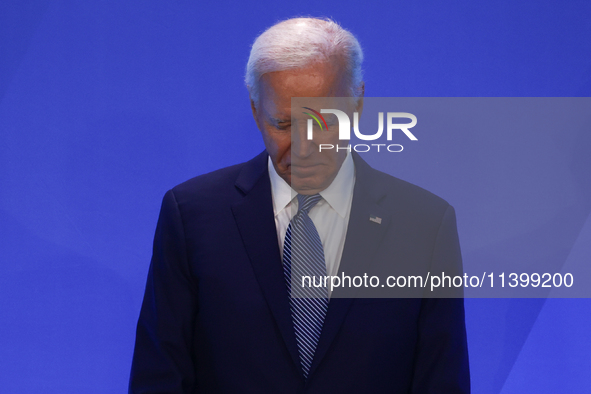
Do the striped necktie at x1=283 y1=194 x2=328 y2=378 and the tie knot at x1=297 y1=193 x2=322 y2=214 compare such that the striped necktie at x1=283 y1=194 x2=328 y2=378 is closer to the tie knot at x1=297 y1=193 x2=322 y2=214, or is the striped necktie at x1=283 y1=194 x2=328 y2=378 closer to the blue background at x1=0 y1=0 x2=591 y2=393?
the tie knot at x1=297 y1=193 x2=322 y2=214

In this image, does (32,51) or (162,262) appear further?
(32,51)

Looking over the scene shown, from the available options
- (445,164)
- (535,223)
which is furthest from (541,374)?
(445,164)

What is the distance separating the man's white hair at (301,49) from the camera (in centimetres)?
118

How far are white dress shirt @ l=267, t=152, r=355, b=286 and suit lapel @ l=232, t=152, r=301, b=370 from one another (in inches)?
1.1

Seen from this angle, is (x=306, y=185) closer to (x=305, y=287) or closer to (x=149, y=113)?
(x=305, y=287)

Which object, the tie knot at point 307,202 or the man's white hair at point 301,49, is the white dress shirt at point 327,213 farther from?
the man's white hair at point 301,49

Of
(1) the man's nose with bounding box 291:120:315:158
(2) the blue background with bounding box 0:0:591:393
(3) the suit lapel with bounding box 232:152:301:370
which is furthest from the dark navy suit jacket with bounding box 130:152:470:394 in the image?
(2) the blue background with bounding box 0:0:591:393

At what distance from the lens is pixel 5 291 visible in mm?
1969

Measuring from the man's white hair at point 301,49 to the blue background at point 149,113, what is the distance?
685 millimetres

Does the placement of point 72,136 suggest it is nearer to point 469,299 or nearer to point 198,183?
point 198,183

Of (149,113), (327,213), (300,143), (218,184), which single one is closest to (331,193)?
(327,213)

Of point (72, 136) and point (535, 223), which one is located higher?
point (72, 136)

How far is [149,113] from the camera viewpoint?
1953 millimetres

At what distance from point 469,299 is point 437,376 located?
0.75 meters
